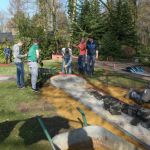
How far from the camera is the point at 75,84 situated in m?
13.1

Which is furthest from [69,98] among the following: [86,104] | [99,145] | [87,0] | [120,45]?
[87,0]

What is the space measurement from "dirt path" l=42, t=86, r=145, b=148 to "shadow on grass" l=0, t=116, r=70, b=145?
0.88 feet

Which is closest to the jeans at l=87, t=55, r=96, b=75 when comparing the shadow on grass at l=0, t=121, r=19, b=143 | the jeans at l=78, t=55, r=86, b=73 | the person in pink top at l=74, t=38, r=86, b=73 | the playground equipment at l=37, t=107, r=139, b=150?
the person in pink top at l=74, t=38, r=86, b=73

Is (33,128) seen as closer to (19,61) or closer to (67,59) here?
(19,61)

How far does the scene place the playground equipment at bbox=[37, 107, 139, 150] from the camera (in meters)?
6.09

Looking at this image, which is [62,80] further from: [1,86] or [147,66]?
[147,66]

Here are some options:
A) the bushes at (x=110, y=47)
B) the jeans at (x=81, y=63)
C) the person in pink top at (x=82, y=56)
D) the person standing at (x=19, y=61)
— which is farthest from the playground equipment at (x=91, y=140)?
the bushes at (x=110, y=47)

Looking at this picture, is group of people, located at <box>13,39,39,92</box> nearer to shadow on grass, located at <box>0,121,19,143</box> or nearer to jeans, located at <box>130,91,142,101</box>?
jeans, located at <box>130,91,142,101</box>

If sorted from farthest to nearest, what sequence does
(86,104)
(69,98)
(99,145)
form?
1. (69,98)
2. (86,104)
3. (99,145)

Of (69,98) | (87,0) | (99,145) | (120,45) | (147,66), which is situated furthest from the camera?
(87,0)

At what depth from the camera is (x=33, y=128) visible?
823 centimetres

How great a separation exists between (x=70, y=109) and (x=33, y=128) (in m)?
1.98

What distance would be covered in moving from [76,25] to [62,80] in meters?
18.9

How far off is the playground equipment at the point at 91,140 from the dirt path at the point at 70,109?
1.29 metres
